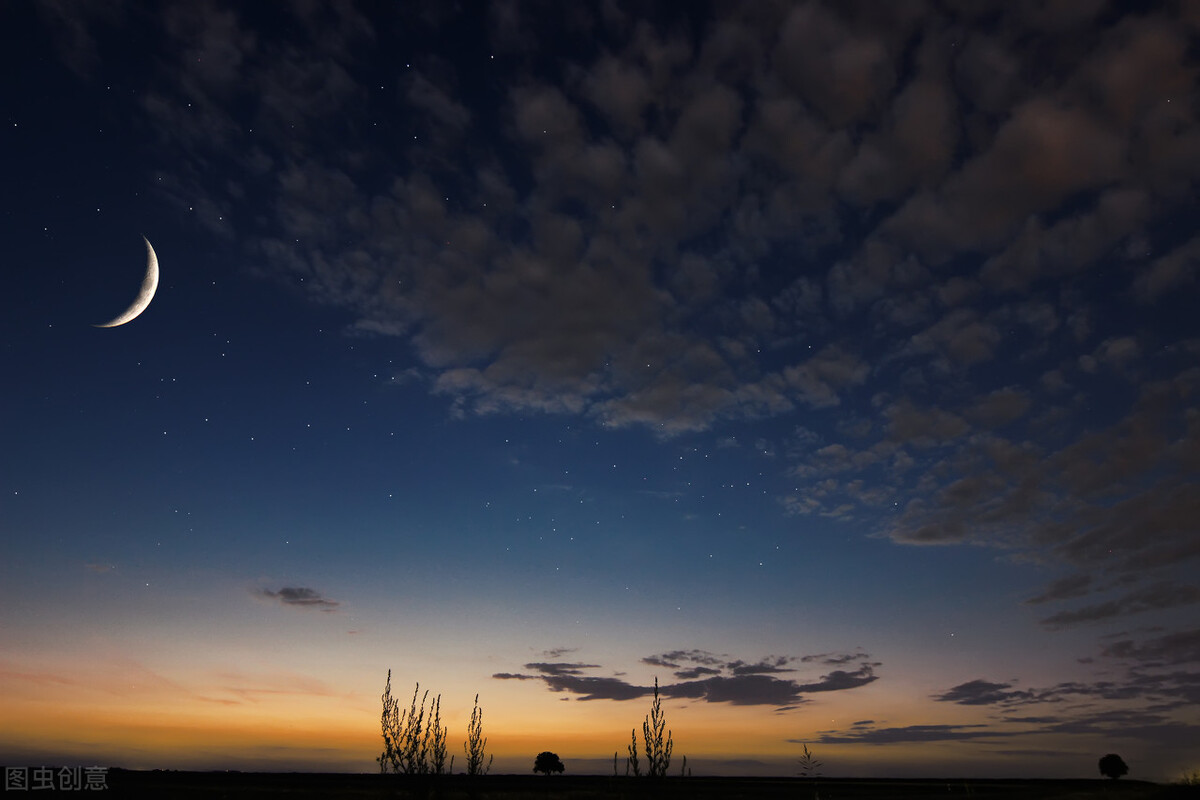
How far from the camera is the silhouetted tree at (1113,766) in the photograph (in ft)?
236

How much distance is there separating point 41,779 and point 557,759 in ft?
182

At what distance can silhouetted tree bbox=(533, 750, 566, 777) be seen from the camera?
81625mm

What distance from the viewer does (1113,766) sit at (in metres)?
72.2

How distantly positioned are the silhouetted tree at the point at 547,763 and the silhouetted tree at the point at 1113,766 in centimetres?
5958

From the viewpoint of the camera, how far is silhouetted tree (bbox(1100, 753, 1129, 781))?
71.8 metres

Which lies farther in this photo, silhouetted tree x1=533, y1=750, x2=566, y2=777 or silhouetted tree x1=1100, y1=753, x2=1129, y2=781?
silhouetted tree x1=533, y1=750, x2=566, y2=777

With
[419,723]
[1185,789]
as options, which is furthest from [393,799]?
[1185,789]

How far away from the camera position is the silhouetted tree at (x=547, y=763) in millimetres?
81625

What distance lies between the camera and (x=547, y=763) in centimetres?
8200

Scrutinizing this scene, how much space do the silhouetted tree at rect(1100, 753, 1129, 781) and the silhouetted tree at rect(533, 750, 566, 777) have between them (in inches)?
2346

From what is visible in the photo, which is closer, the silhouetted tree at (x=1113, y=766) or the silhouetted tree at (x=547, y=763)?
the silhouetted tree at (x=1113, y=766)

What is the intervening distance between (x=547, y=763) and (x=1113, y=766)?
2428 inches

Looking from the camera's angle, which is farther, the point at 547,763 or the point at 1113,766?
the point at 547,763

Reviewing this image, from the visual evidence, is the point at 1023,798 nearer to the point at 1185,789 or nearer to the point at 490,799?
the point at 1185,789
